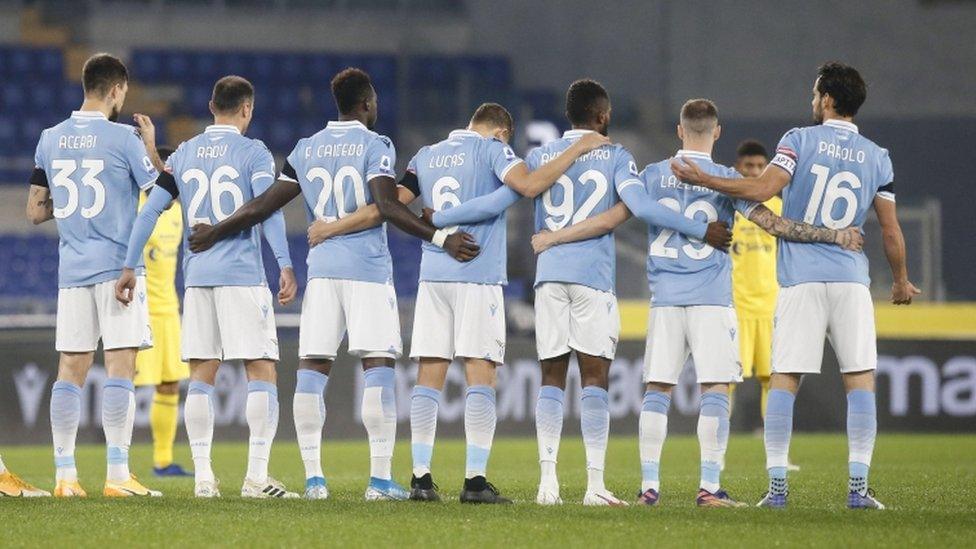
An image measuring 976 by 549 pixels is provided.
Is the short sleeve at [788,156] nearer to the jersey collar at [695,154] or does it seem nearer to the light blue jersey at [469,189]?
the jersey collar at [695,154]

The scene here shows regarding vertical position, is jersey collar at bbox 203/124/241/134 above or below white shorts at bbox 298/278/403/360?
above

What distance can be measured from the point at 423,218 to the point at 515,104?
47.5ft

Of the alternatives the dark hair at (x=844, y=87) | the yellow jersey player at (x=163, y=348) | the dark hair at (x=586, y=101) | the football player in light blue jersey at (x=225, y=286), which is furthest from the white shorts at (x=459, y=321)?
the yellow jersey player at (x=163, y=348)

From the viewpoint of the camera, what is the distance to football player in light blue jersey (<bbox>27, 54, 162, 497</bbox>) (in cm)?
895

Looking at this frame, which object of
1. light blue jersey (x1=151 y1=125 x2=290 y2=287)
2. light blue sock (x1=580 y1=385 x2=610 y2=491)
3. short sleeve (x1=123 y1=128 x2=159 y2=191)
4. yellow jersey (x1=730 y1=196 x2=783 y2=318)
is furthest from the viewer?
yellow jersey (x1=730 y1=196 x2=783 y2=318)

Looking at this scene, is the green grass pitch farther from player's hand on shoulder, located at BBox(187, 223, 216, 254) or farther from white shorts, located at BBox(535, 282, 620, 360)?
player's hand on shoulder, located at BBox(187, 223, 216, 254)

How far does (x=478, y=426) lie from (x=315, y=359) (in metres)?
1.05

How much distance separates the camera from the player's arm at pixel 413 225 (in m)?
8.55

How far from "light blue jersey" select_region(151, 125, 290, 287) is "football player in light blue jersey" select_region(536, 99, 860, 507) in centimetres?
182

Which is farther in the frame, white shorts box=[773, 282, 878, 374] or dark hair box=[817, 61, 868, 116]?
dark hair box=[817, 61, 868, 116]

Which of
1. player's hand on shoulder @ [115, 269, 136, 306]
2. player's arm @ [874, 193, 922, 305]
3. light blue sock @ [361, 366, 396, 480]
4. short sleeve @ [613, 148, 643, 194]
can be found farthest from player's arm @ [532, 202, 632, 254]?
player's hand on shoulder @ [115, 269, 136, 306]

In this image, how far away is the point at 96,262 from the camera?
8961 mm

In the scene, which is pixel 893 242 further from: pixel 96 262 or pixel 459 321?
pixel 96 262

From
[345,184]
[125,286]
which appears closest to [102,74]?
[125,286]
